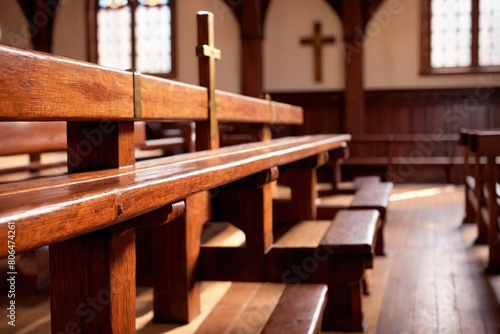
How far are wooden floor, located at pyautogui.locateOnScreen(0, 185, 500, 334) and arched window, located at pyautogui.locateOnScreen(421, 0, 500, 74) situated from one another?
553cm

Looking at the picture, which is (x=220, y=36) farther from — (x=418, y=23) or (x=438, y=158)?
(x=438, y=158)

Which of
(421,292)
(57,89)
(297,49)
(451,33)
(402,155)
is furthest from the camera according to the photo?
(297,49)

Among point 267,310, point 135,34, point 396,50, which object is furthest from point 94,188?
point 135,34

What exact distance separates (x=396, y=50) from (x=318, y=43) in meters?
1.26

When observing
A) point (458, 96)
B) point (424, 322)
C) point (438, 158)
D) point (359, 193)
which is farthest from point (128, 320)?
point (458, 96)

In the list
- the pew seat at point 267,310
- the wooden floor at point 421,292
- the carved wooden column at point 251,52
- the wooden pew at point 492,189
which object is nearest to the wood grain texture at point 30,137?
the wooden floor at point 421,292

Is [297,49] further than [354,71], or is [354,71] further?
[297,49]

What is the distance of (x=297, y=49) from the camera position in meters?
11.7

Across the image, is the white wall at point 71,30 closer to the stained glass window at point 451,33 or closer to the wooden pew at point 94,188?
the stained glass window at point 451,33

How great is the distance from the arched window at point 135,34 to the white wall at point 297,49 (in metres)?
1.73

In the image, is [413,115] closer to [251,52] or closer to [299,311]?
[251,52]

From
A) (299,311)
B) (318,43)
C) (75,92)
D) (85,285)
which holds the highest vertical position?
(318,43)

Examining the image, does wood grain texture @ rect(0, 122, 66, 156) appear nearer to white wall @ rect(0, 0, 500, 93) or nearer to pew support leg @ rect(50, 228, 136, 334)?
pew support leg @ rect(50, 228, 136, 334)

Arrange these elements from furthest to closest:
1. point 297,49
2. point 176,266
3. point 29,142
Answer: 1. point 297,49
2. point 29,142
3. point 176,266
